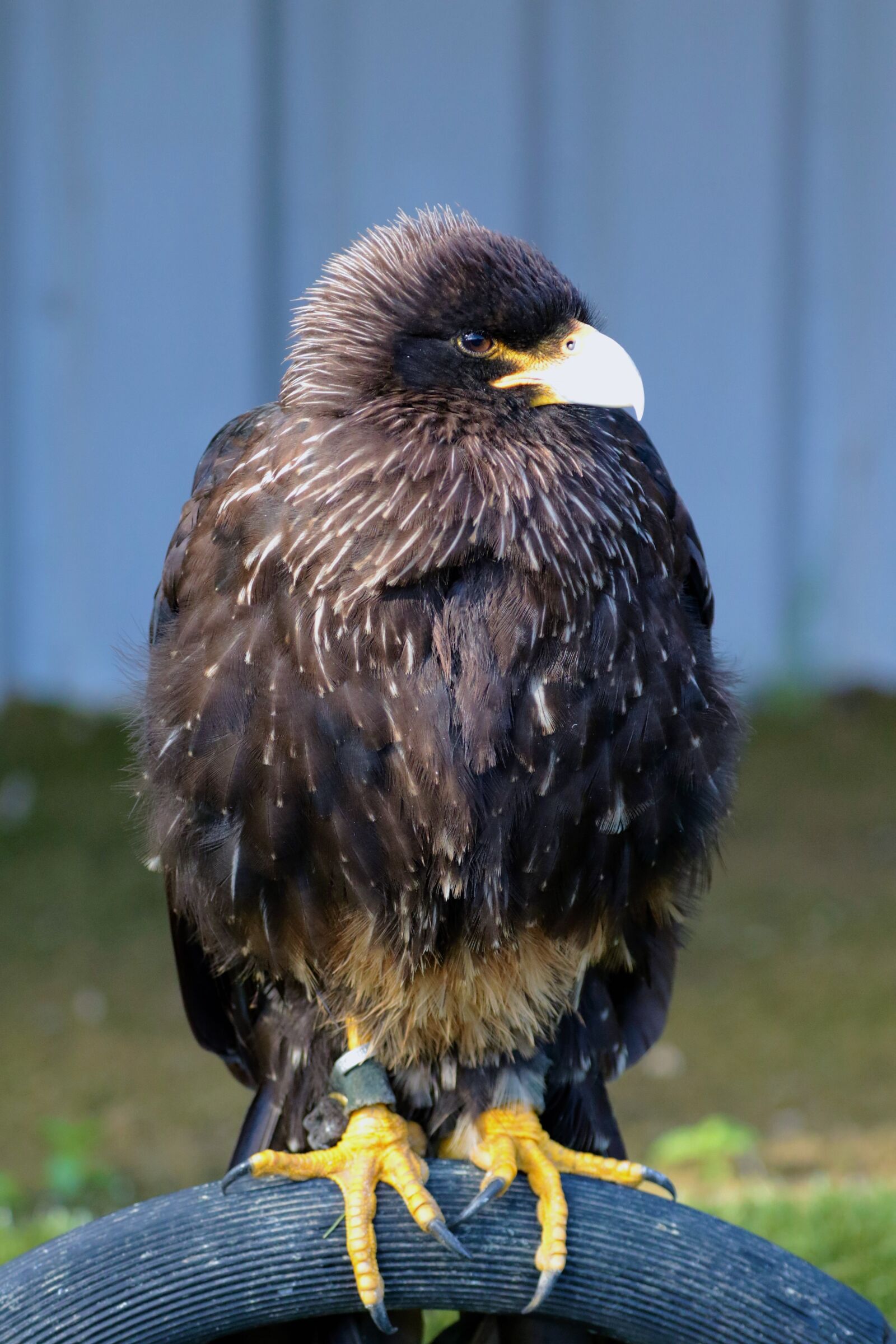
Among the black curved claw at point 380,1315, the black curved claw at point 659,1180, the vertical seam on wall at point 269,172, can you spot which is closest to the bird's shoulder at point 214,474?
the black curved claw at point 380,1315

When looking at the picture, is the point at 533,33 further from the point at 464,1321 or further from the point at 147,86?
the point at 464,1321

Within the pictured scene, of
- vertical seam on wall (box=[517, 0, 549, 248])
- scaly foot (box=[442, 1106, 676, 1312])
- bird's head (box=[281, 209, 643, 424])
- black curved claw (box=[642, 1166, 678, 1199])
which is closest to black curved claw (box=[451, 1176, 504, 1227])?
scaly foot (box=[442, 1106, 676, 1312])

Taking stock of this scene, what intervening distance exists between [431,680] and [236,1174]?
695mm

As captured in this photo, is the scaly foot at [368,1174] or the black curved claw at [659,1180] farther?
the black curved claw at [659,1180]

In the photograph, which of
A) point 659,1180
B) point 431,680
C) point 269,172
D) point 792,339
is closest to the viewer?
point 431,680

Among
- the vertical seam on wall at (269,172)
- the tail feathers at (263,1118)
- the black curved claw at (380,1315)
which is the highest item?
the vertical seam on wall at (269,172)

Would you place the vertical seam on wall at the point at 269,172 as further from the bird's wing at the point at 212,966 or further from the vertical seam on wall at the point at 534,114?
the bird's wing at the point at 212,966

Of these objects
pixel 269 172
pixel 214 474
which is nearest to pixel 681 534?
pixel 214 474

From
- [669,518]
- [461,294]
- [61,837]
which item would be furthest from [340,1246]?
[61,837]

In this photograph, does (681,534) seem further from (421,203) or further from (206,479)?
(421,203)

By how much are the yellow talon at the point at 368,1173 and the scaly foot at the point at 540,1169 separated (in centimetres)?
6

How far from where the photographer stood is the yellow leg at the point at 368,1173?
1761 millimetres

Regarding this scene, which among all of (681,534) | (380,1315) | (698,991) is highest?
(681,534)

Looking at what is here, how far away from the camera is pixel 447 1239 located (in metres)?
1.76
